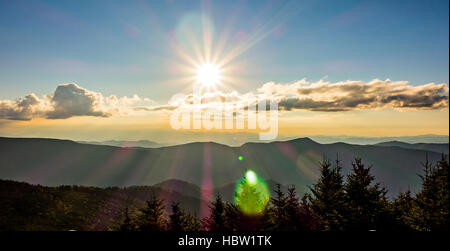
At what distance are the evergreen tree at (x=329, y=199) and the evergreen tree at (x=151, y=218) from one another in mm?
13340

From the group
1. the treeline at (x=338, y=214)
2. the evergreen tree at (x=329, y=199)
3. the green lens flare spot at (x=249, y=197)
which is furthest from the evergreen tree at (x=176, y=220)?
the evergreen tree at (x=329, y=199)

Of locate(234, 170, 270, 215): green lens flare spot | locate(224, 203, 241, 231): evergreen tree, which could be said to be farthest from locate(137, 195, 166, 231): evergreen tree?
locate(234, 170, 270, 215): green lens flare spot

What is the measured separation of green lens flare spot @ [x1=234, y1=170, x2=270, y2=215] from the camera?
→ 18.1m

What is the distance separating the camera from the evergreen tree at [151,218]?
65.2 ft

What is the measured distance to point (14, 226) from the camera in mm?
46688

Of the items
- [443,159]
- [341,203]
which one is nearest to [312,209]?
[341,203]

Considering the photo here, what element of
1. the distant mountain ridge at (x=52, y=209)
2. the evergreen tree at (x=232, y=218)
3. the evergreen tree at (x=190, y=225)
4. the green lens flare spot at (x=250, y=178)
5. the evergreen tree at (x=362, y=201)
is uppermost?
the green lens flare spot at (x=250, y=178)

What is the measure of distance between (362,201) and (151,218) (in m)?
17.4

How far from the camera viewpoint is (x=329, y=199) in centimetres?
2003

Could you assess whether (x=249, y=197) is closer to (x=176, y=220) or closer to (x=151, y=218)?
(x=176, y=220)

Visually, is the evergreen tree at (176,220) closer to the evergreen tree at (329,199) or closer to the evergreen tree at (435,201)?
the evergreen tree at (329,199)
